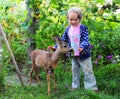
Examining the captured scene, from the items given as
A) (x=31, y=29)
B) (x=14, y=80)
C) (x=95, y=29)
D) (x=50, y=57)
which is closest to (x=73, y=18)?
(x=95, y=29)

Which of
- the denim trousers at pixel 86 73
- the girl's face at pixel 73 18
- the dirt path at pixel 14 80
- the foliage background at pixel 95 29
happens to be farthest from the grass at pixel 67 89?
the girl's face at pixel 73 18

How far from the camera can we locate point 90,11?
6.26 metres

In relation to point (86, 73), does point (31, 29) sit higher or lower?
higher

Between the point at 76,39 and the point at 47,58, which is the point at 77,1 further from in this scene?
the point at 47,58

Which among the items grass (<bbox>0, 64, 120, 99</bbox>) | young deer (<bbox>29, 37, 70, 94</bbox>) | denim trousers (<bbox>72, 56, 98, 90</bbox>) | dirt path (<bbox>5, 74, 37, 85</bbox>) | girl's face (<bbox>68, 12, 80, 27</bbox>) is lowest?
dirt path (<bbox>5, 74, 37, 85</bbox>)

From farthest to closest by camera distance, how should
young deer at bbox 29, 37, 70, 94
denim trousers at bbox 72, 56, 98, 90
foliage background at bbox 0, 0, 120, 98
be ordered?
1. foliage background at bbox 0, 0, 120, 98
2. denim trousers at bbox 72, 56, 98, 90
3. young deer at bbox 29, 37, 70, 94

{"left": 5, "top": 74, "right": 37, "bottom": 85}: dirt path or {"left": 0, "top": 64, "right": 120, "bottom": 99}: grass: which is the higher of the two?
{"left": 0, "top": 64, "right": 120, "bottom": 99}: grass

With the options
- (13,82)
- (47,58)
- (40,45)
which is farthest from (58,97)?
(40,45)

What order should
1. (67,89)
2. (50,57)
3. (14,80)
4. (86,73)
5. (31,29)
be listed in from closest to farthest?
(86,73) → (50,57) → (67,89) → (14,80) → (31,29)

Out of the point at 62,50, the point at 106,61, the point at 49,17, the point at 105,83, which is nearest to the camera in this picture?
the point at 62,50

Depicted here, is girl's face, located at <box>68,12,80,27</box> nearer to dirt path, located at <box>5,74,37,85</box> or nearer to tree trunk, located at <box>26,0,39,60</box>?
tree trunk, located at <box>26,0,39,60</box>

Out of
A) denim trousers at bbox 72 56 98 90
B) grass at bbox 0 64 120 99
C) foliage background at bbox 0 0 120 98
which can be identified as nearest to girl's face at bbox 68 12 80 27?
foliage background at bbox 0 0 120 98

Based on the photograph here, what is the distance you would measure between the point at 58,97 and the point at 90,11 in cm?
175

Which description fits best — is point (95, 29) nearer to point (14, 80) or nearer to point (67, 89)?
point (67, 89)
